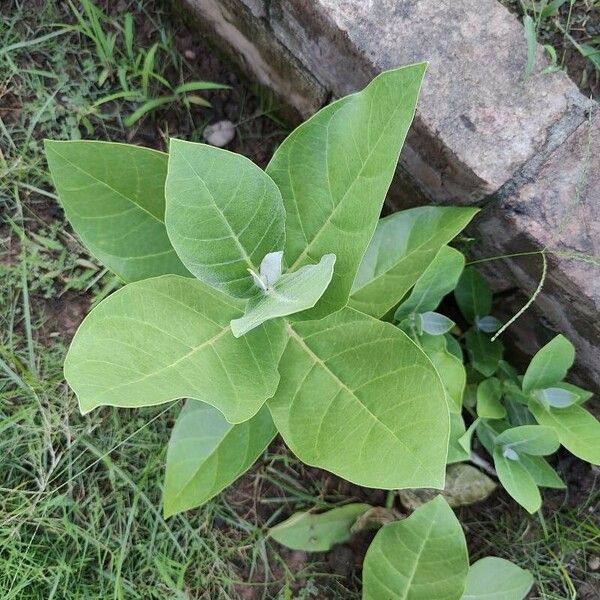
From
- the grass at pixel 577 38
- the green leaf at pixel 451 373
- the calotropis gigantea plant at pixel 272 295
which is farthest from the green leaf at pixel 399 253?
the grass at pixel 577 38

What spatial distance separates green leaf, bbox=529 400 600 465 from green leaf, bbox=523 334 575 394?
75mm

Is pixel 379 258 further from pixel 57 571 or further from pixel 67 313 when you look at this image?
pixel 57 571

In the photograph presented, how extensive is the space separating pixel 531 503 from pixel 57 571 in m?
1.40

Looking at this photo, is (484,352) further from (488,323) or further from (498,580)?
(498,580)

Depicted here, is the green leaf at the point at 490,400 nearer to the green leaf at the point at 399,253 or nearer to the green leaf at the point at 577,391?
the green leaf at the point at 577,391

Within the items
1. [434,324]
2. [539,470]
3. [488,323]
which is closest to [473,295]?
[488,323]

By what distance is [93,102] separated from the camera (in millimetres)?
2238

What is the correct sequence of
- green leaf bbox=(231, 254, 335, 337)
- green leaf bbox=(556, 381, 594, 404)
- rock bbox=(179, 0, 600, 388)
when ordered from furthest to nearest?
1. green leaf bbox=(556, 381, 594, 404)
2. rock bbox=(179, 0, 600, 388)
3. green leaf bbox=(231, 254, 335, 337)

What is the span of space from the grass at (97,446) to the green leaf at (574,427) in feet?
1.62

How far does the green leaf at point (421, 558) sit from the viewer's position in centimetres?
186

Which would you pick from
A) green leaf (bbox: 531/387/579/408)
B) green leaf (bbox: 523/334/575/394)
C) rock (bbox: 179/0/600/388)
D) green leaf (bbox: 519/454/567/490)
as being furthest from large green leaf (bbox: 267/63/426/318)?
green leaf (bbox: 519/454/567/490)

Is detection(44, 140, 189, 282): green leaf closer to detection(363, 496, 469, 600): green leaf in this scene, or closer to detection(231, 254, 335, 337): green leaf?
detection(231, 254, 335, 337): green leaf

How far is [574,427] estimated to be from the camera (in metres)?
1.85

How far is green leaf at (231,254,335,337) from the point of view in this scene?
3.77 feet
